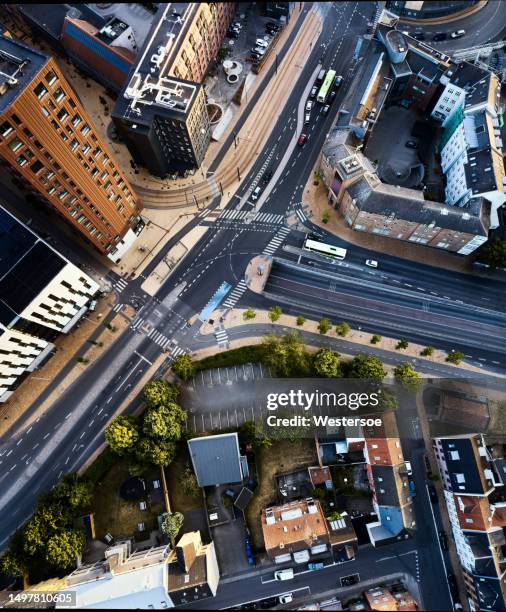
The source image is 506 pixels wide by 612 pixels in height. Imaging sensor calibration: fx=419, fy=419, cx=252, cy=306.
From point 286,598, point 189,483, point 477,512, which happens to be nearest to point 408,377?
point 477,512

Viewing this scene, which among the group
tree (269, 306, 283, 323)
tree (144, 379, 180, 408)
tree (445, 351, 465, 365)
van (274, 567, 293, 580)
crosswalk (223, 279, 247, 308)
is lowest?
van (274, 567, 293, 580)

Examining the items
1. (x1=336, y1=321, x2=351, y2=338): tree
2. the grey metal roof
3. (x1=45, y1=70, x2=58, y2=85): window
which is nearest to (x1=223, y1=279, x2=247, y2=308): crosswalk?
(x1=336, y1=321, x2=351, y2=338): tree

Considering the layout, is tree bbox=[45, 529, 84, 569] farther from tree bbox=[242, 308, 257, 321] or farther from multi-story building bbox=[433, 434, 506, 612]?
multi-story building bbox=[433, 434, 506, 612]

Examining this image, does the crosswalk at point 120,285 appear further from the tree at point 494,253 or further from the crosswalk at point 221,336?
the tree at point 494,253

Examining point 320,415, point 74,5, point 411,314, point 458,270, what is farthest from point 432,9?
point 320,415

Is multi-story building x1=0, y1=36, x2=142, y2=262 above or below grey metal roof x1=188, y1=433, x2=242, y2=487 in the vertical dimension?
above

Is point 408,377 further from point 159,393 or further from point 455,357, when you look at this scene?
point 159,393
